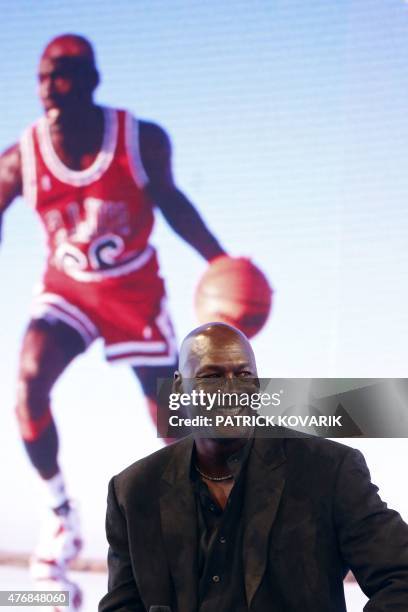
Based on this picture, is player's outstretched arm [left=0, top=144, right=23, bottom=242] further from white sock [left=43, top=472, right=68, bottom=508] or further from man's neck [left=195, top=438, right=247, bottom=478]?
man's neck [left=195, top=438, right=247, bottom=478]

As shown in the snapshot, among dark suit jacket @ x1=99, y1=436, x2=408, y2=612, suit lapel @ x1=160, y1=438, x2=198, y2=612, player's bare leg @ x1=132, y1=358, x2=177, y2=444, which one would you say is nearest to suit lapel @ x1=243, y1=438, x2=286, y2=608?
dark suit jacket @ x1=99, y1=436, x2=408, y2=612

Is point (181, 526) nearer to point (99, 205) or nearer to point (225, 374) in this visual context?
point (225, 374)

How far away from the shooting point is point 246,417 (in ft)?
6.66

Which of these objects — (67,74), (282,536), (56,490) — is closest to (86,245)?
(67,74)

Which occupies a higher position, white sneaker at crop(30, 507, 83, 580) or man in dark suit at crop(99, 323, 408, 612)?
white sneaker at crop(30, 507, 83, 580)

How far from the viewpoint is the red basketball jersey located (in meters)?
3.00

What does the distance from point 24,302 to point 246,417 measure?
1.22 m

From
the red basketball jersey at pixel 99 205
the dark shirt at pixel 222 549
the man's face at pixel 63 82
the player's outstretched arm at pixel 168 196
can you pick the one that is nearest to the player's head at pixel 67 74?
the man's face at pixel 63 82

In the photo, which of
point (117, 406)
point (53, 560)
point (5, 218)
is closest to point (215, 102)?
point (5, 218)

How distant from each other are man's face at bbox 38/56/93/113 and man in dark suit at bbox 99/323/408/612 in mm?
1298

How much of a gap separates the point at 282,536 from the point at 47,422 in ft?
3.97

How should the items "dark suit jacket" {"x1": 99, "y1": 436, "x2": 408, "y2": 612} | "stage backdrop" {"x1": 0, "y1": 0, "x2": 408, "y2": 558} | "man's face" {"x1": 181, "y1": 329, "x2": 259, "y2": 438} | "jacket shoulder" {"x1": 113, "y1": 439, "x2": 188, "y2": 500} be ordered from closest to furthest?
"dark suit jacket" {"x1": 99, "y1": 436, "x2": 408, "y2": 612} < "man's face" {"x1": 181, "y1": 329, "x2": 259, "y2": 438} < "jacket shoulder" {"x1": 113, "y1": 439, "x2": 188, "y2": 500} < "stage backdrop" {"x1": 0, "y1": 0, "x2": 408, "y2": 558}

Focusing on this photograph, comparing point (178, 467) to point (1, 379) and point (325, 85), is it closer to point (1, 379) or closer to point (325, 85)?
point (1, 379)

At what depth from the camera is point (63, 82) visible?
3084mm
